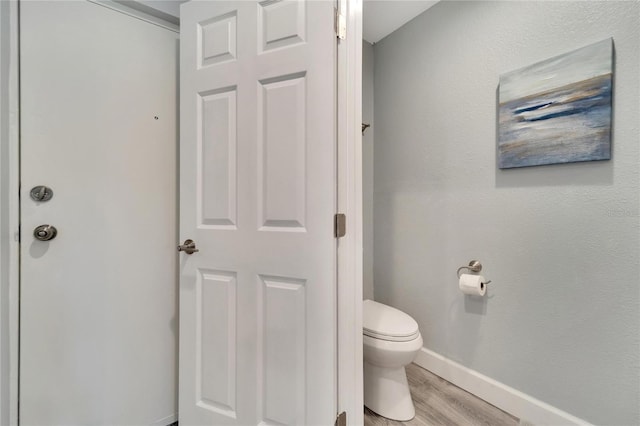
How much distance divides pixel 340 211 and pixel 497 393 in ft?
4.51

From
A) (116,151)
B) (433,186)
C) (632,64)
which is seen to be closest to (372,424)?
(433,186)

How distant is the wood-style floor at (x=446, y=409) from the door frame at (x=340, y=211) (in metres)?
0.49

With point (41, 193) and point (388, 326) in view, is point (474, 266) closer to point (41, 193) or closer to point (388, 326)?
point (388, 326)

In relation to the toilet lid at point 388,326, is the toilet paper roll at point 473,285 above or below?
above

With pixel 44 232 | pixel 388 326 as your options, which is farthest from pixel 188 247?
pixel 388 326

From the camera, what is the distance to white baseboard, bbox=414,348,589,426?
4.08 ft

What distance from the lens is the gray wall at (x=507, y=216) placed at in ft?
3.54

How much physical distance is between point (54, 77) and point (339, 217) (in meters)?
1.26

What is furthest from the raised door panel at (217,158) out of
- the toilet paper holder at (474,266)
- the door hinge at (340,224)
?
the toilet paper holder at (474,266)

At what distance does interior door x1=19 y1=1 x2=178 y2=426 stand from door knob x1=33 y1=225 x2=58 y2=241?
0.07 ft

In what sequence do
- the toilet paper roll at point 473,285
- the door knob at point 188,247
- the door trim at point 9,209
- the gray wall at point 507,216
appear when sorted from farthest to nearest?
1. the toilet paper roll at point 473,285
2. the door knob at point 188,247
3. the gray wall at point 507,216
4. the door trim at point 9,209

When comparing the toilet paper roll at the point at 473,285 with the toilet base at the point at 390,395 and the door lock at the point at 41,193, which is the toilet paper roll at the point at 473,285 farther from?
the door lock at the point at 41,193

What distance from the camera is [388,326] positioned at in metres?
1.36

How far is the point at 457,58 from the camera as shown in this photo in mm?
1636
